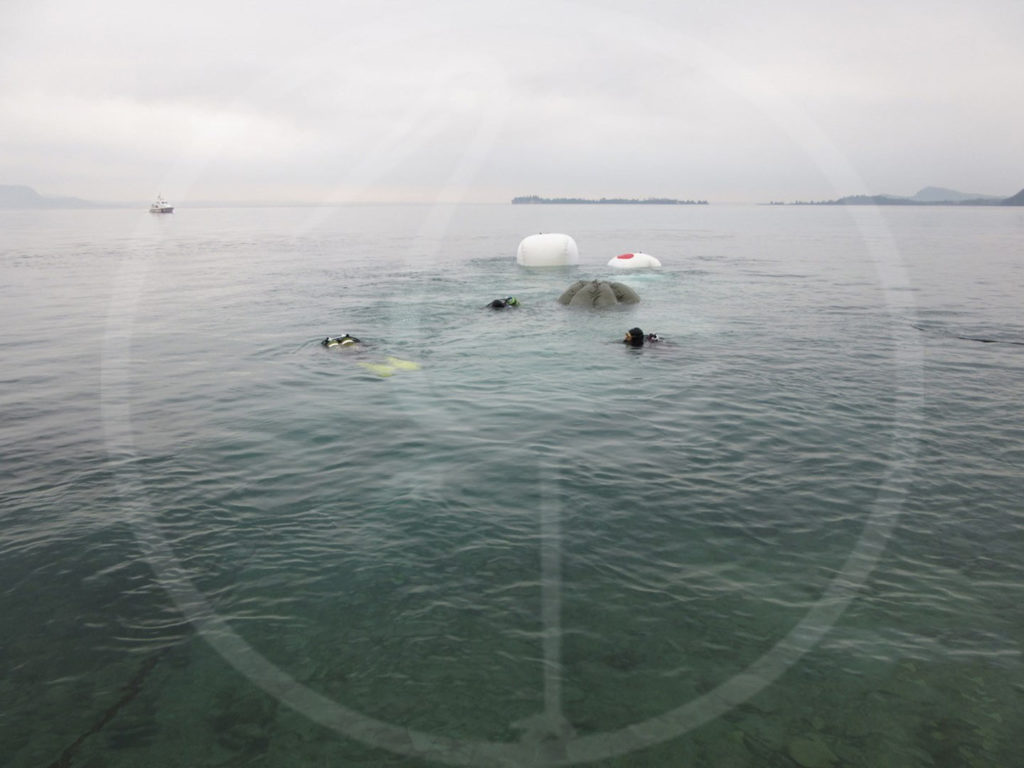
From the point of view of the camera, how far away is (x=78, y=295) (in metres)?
38.0

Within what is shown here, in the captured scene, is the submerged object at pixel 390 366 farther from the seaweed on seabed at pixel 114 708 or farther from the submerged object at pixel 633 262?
the submerged object at pixel 633 262

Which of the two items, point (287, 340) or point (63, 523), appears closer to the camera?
point (63, 523)

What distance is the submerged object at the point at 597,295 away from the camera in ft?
106

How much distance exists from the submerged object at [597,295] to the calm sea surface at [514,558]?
33.0ft

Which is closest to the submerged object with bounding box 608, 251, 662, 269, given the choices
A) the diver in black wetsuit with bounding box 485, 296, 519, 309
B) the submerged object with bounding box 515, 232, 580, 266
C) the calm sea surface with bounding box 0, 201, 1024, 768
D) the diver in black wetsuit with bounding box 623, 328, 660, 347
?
the submerged object with bounding box 515, 232, 580, 266

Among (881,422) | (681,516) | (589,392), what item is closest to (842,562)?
(681,516)

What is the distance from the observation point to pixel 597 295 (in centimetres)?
3234

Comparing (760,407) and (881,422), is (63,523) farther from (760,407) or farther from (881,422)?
(881,422)

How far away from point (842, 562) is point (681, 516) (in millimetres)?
2483

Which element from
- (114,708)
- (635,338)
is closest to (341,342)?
(635,338)

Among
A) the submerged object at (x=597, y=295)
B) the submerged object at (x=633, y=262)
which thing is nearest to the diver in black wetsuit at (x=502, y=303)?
the submerged object at (x=597, y=295)

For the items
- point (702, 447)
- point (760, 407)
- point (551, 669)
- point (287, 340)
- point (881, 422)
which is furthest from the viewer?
point (287, 340)

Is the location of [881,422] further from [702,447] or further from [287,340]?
[287,340]

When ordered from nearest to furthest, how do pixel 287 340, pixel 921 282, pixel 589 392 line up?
pixel 589 392, pixel 287 340, pixel 921 282
